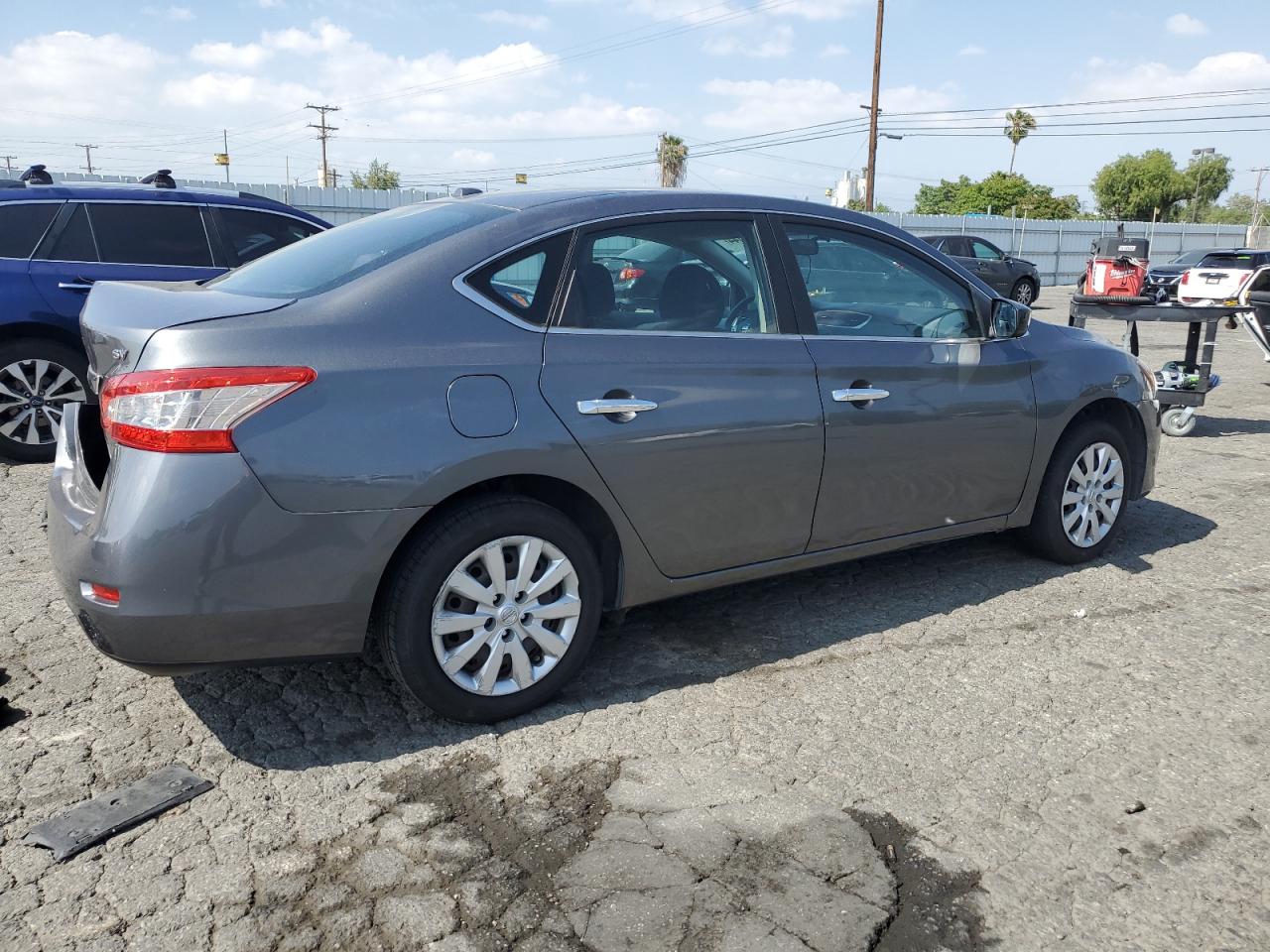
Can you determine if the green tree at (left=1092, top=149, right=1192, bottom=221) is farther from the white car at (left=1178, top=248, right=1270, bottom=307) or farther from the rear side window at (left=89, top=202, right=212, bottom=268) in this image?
the rear side window at (left=89, top=202, right=212, bottom=268)

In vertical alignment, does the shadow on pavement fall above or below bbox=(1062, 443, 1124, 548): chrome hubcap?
below

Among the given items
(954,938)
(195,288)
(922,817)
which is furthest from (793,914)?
(195,288)

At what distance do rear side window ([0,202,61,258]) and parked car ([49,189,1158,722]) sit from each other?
13.1ft

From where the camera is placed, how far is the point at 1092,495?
17.1 ft

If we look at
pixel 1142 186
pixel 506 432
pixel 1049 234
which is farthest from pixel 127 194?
pixel 1142 186

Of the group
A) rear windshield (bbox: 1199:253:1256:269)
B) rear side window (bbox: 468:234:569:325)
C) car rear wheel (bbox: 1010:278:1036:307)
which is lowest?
car rear wheel (bbox: 1010:278:1036:307)

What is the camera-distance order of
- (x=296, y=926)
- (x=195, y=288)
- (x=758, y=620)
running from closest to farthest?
1. (x=296, y=926)
2. (x=195, y=288)
3. (x=758, y=620)

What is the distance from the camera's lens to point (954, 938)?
8.34 feet

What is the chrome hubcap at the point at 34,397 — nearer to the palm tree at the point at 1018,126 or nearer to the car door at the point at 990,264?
the car door at the point at 990,264

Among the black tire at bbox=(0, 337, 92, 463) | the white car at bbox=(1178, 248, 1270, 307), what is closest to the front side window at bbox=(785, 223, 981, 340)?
the black tire at bbox=(0, 337, 92, 463)

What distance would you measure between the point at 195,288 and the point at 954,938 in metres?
3.17

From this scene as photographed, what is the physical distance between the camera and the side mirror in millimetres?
4656

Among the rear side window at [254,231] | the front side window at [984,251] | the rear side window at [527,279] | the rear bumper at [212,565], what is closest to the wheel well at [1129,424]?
the rear side window at [527,279]

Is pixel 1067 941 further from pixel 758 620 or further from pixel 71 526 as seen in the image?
pixel 71 526
